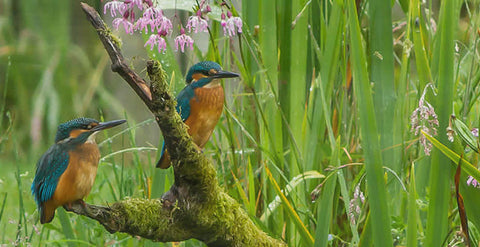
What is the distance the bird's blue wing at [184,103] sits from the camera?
73cm

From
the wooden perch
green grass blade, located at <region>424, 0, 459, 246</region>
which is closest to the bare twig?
the wooden perch

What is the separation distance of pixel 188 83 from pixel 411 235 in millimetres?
521

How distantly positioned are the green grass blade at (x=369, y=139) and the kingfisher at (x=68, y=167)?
464 mm

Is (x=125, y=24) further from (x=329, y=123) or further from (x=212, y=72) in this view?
(x=329, y=123)

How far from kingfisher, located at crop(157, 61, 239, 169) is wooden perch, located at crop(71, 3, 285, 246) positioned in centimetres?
2

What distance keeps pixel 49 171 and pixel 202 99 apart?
175 millimetres

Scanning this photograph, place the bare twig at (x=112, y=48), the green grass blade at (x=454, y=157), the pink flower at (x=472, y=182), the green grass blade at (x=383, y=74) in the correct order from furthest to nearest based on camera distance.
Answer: the green grass blade at (x=383, y=74), the pink flower at (x=472, y=182), the green grass blade at (x=454, y=157), the bare twig at (x=112, y=48)

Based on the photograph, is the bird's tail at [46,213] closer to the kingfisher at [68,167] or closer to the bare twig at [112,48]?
the kingfisher at [68,167]

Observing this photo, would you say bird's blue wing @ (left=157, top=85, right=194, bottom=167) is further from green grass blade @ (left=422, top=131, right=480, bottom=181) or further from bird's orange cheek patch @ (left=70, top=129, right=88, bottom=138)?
green grass blade @ (left=422, top=131, right=480, bottom=181)

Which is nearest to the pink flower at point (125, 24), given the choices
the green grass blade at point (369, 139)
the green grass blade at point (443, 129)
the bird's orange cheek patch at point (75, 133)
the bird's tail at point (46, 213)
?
the bird's orange cheek patch at point (75, 133)

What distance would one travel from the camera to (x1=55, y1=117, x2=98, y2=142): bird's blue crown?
0.67 metres

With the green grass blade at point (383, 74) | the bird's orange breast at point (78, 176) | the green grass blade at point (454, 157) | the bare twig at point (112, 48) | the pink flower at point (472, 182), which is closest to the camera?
the bare twig at point (112, 48)

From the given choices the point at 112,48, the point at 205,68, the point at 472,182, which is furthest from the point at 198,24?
the point at 472,182

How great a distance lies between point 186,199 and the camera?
87 centimetres
